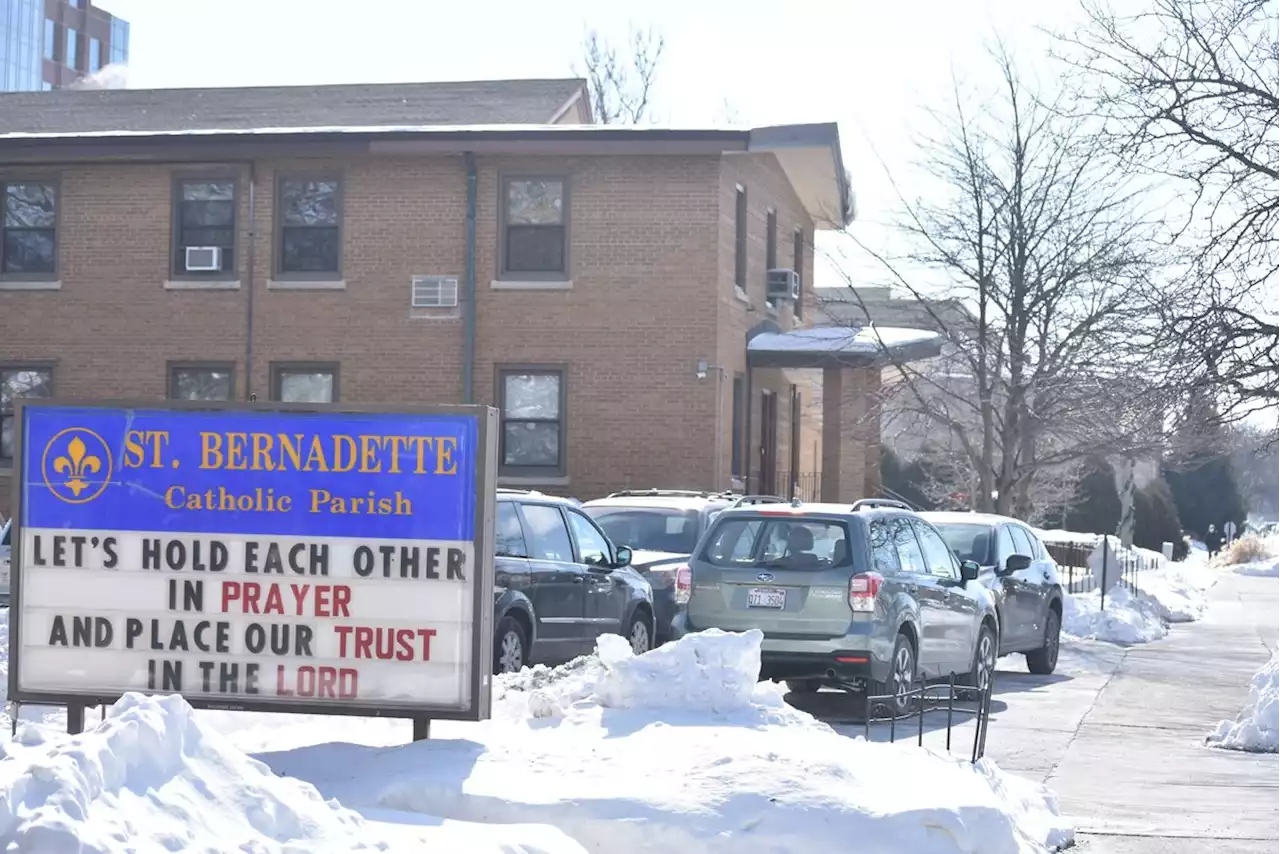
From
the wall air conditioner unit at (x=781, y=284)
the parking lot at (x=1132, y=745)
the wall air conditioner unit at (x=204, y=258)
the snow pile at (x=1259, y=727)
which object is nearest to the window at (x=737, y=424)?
the wall air conditioner unit at (x=781, y=284)

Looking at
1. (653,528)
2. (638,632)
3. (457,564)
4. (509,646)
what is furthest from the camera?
(653,528)

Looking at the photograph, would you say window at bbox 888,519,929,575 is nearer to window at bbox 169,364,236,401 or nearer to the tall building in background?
window at bbox 169,364,236,401

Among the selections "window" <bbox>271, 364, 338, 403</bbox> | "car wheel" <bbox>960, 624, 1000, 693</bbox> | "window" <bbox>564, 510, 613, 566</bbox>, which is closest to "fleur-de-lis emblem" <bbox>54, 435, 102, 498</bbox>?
"window" <bbox>564, 510, 613, 566</bbox>

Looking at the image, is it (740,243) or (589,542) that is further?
(740,243)

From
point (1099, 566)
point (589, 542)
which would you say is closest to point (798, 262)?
point (1099, 566)

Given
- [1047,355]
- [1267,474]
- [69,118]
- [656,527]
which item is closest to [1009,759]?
[656,527]

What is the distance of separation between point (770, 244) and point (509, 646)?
57.0ft

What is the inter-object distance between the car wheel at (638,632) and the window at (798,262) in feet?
53.5

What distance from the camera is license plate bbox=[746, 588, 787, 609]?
45.6 ft

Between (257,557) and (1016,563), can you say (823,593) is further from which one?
(257,557)

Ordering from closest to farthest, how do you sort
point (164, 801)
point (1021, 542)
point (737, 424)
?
point (164, 801) < point (1021, 542) < point (737, 424)

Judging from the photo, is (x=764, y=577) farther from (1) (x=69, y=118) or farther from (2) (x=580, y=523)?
(1) (x=69, y=118)

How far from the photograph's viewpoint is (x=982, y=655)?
639 inches

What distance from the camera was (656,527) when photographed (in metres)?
18.7
